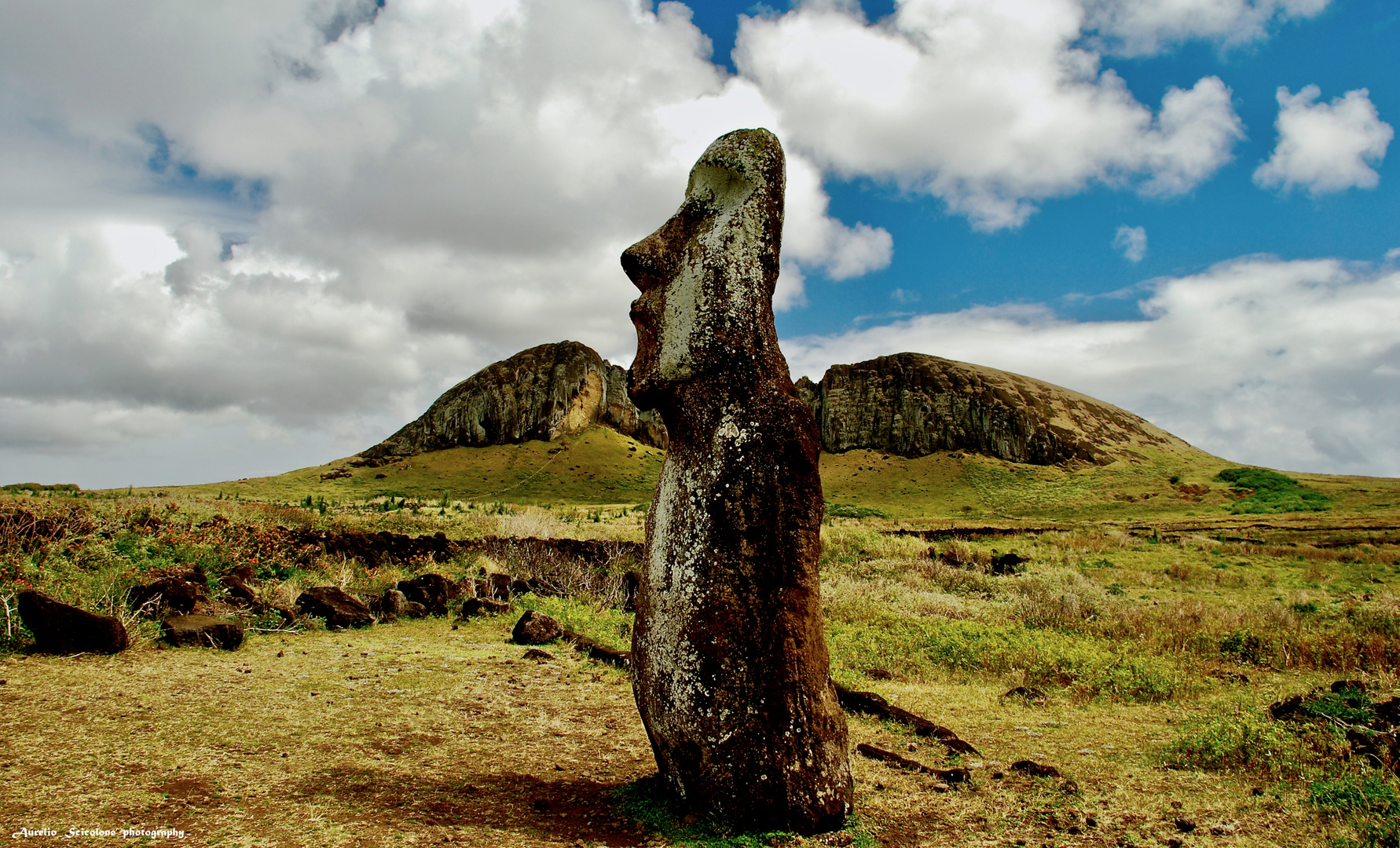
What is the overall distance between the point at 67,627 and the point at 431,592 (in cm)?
545

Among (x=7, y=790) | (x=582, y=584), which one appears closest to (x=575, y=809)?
(x=7, y=790)

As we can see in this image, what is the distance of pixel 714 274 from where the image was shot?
4711 millimetres

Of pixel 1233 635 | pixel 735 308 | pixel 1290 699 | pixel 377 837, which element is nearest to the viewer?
pixel 377 837

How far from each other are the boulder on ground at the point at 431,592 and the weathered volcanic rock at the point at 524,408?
266 ft

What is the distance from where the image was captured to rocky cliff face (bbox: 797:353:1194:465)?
87.0m

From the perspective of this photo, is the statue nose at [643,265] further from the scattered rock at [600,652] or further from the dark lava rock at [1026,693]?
the dark lava rock at [1026,693]

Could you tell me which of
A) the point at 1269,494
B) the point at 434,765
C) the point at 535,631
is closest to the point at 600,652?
the point at 535,631

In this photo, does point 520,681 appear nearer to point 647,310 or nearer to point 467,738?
point 467,738

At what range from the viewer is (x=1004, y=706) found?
25.7 feet

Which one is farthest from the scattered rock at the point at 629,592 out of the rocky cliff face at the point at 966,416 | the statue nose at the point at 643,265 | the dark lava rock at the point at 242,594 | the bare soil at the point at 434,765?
the rocky cliff face at the point at 966,416

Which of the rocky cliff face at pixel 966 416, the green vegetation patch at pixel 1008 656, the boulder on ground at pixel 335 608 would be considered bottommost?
the green vegetation patch at pixel 1008 656

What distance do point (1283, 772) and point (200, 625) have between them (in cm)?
1028

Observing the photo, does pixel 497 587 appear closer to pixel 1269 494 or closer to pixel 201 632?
pixel 201 632

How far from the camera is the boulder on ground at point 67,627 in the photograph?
662cm
